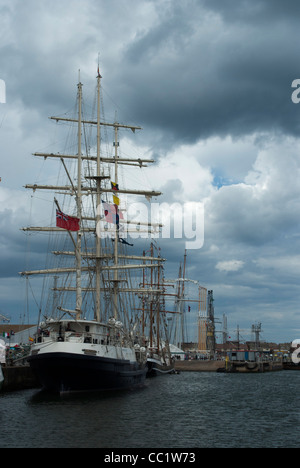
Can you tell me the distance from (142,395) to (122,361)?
4.34m

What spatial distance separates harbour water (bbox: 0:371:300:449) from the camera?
31.7 meters

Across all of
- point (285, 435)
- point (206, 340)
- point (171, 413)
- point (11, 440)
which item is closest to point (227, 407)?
point (171, 413)

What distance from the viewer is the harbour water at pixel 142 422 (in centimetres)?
3170

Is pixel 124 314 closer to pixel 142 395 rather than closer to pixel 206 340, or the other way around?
pixel 142 395

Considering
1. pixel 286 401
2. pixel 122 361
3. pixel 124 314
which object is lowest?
pixel 286 401

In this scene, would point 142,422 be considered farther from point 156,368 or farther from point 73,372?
point 156,368

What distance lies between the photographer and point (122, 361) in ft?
190

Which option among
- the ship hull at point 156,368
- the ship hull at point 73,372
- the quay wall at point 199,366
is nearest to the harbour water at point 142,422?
the ship hull at point 73,372

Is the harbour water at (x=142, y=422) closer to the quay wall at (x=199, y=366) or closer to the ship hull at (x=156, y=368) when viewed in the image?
the ship hull at (x=156, y=368)

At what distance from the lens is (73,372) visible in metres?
50.1

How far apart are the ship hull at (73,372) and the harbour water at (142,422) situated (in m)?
1.16

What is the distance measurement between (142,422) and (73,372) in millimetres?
13240

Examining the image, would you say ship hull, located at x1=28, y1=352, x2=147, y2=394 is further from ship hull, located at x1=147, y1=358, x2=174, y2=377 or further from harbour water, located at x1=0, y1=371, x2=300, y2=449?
ship hull, located at x1=147, y1=358, x2=174, y2=377

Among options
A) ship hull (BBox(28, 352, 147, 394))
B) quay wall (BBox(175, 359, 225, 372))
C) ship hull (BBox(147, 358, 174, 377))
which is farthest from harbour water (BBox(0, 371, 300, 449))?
quay wall (BBox(175, 359, 225, 372))
